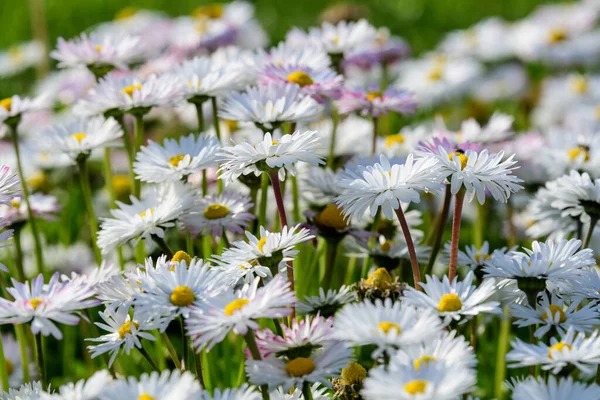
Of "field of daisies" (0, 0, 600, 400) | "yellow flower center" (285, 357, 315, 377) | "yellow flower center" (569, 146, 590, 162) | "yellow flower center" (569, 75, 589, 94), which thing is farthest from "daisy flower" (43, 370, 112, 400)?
"yellow flower center" (569, 75, 589, 94)

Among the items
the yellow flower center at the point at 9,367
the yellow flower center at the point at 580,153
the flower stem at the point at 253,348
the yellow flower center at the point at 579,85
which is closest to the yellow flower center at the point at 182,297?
the flower stem at the point at 253,348

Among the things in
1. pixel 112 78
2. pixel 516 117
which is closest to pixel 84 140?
pixel 112 78

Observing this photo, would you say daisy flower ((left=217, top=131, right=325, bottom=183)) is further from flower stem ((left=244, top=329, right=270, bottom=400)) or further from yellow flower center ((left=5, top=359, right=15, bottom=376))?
yellow flower center ((left=5, top=359, right=15, bottom=376))

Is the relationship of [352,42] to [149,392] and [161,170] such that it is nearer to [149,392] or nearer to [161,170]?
[161,170]

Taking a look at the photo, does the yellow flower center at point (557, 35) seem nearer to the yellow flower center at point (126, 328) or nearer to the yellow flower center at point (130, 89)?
the yellow flower center at point (130, 89)

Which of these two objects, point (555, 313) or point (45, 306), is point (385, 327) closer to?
point (555, 313)

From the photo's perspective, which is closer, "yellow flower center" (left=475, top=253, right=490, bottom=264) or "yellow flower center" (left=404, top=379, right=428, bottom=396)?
"yellow flower center" (left=404, top=379, right=428, bottom=396)

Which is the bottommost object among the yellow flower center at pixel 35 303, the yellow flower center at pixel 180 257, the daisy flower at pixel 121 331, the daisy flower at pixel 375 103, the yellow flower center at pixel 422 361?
the yellow flower center at pixel 422 361
